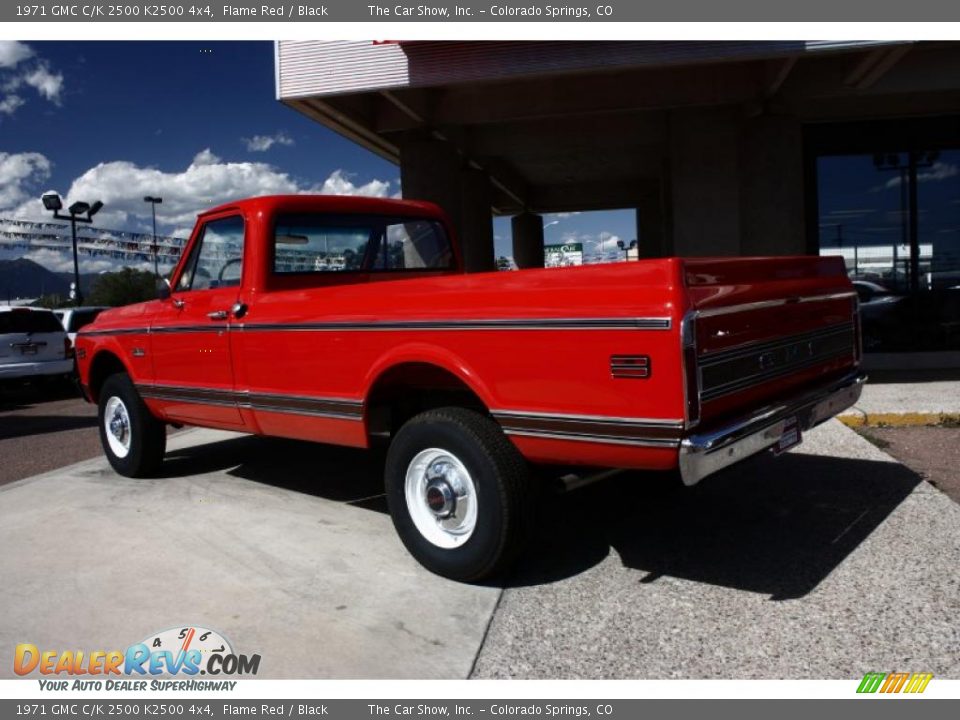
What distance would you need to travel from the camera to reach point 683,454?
294 cm

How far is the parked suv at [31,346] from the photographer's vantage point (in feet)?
39.1

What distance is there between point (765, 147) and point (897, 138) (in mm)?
2370

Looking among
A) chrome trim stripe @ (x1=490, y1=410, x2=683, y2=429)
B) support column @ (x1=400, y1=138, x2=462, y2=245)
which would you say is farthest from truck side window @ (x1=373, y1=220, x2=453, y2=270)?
support column @ (x1=400, y1=138, x2=462, y2=245)

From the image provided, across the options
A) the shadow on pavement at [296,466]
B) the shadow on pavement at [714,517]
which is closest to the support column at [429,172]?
the shadow on pavement at [296,466]

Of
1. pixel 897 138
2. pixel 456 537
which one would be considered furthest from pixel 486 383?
pixel 897 138

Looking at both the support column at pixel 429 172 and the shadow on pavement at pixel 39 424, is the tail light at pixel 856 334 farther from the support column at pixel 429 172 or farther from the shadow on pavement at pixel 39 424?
the shadow on pavement at pixel 39 424

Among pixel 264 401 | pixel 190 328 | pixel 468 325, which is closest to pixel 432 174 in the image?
pixel 190 328

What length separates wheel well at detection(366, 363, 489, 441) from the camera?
12.9ft

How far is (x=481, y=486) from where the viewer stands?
11.4 feet

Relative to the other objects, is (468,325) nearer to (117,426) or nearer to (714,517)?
(714,517)

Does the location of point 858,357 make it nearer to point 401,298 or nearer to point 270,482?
point 401,298

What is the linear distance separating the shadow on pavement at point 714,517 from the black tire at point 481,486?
21 centimetres

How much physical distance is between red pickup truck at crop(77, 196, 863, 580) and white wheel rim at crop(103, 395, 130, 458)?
0.60 m

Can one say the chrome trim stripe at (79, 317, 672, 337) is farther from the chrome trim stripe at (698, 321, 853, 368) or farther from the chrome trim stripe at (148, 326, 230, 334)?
the chrome trim stripe at (698, 321, 853, 368)
